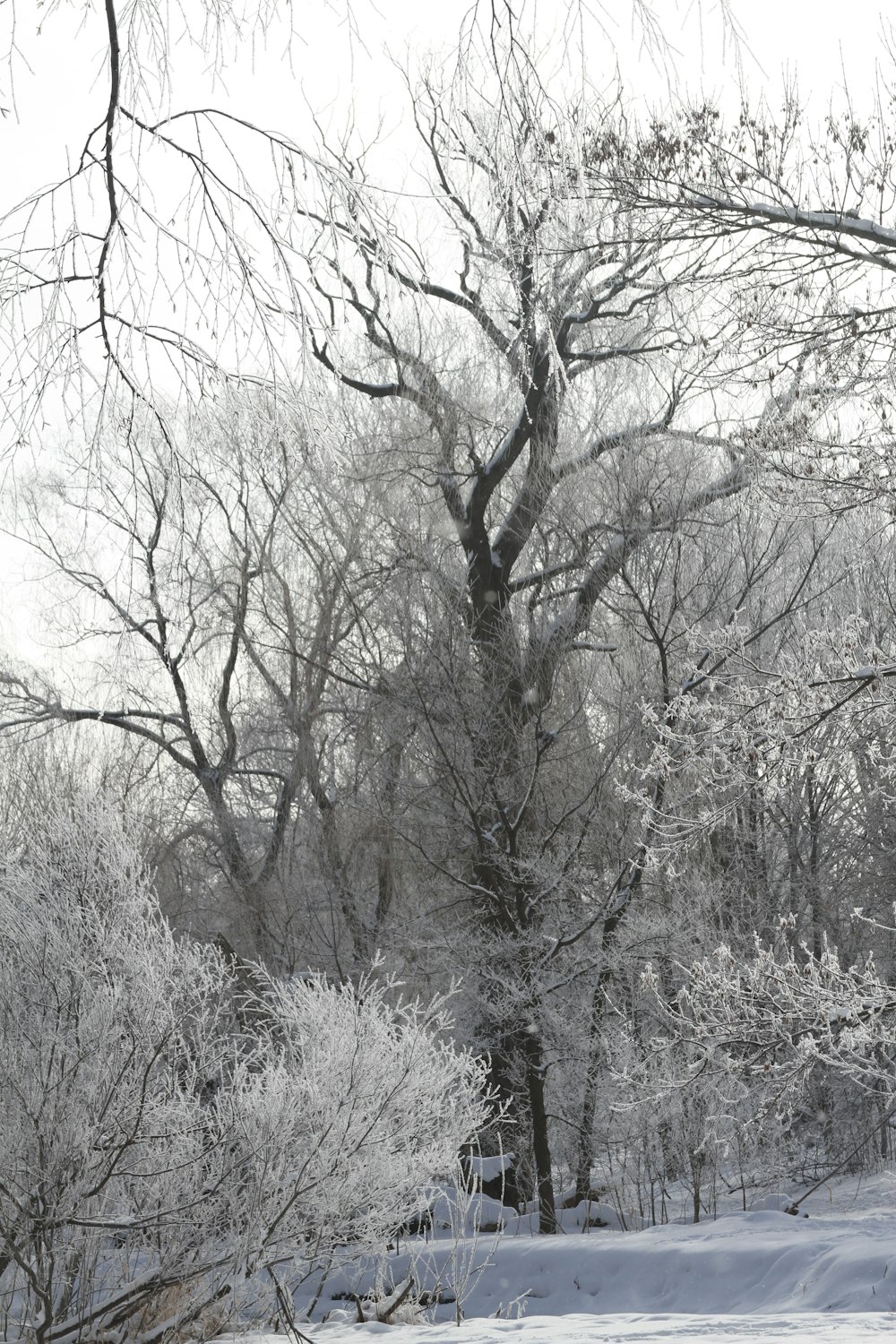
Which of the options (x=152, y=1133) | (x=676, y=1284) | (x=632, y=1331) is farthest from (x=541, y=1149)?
(x=152, y=1133)

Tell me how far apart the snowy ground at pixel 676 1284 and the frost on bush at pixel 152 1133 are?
0.74 meters

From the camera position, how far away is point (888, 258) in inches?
252

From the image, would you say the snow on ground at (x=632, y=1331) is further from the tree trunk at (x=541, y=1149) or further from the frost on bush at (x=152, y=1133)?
the tree trunk at (x=541, y=1149)

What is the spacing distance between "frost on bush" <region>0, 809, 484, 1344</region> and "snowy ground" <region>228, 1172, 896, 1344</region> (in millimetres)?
736

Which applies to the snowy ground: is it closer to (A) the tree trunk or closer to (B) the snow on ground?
(B) the snow on ground

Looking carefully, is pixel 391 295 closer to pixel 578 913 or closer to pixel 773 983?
pixel 773 983

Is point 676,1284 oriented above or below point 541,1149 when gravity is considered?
below

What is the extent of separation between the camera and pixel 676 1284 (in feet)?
31.2

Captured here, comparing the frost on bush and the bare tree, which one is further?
the bare tree

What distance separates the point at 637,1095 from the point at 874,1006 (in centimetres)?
604

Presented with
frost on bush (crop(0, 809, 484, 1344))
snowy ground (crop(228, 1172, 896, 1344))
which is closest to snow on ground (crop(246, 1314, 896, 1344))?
snowy ground (crop(228, 1172, 896, 1344))

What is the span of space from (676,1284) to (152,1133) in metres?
4.80

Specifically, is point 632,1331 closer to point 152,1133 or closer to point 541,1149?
point 152,1133

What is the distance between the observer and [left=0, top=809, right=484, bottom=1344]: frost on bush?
6926mm
